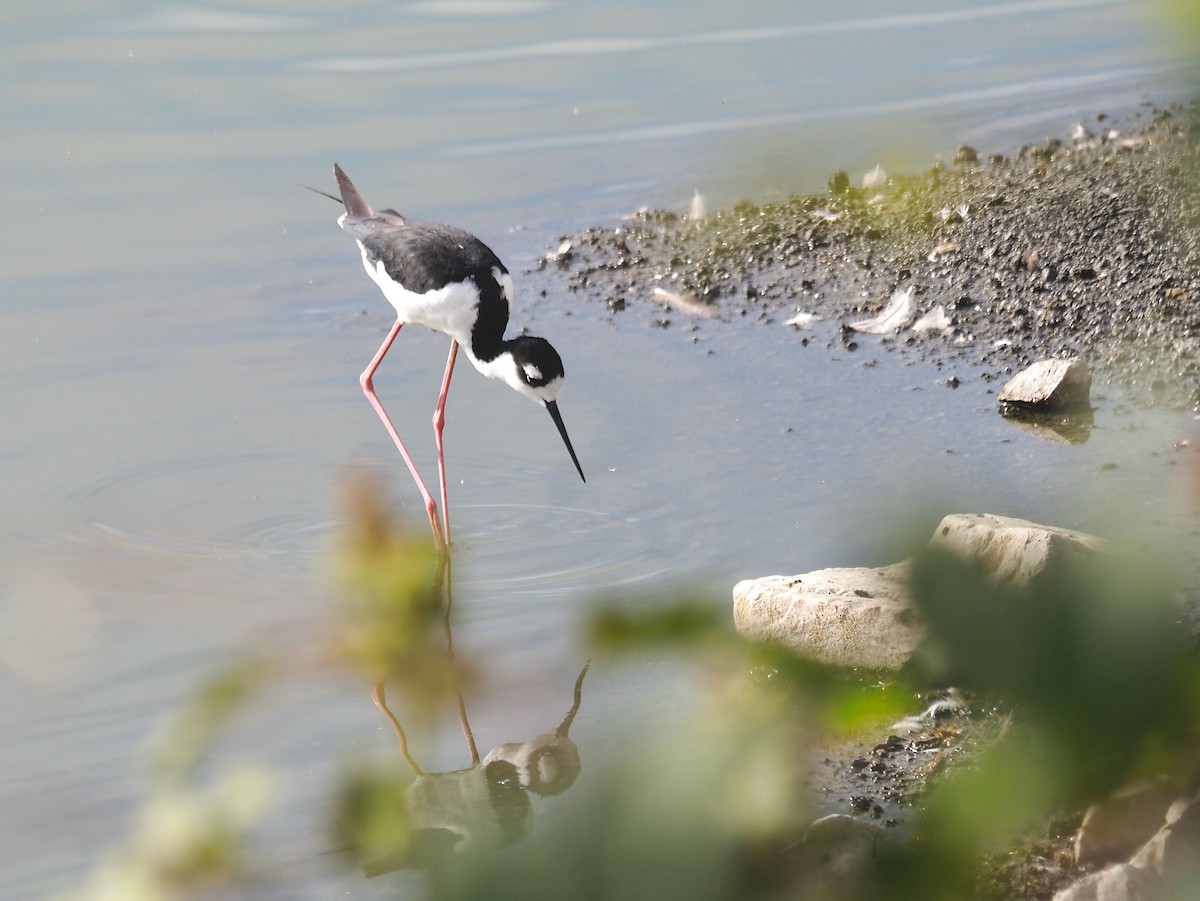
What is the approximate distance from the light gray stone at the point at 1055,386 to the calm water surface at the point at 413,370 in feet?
0.46

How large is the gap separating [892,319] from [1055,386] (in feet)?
3.57

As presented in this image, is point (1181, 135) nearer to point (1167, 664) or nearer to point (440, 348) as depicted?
point (1167, 664)

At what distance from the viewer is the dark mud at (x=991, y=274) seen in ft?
17.8

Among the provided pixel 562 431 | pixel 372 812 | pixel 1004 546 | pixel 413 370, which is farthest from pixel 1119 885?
pixel 413 370

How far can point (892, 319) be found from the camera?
597 centimetres

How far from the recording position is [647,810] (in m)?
0.52

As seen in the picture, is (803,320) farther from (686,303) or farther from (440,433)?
(440,433)

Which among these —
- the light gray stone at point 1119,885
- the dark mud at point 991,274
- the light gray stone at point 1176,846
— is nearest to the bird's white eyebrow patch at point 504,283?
the dark mud at point 991,274

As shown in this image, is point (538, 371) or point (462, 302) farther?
point (462, 302)

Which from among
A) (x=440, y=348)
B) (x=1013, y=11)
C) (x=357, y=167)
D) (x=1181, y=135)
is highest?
(x=1181, y=135)

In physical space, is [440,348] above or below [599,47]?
below

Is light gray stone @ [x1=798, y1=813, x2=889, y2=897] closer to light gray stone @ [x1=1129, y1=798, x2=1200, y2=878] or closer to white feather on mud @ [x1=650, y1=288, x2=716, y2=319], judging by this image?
light gray stone @ [x1=1129, y1=798, x2=1200, y2=878]

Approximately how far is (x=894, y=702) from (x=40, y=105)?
9.09 m

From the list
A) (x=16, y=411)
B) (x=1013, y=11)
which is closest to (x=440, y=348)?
(x=16, y=411)
